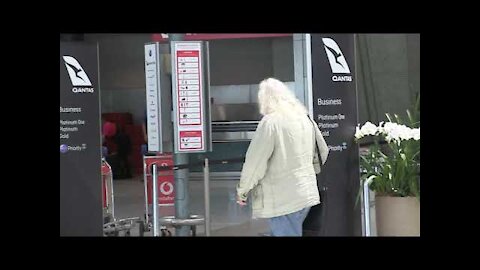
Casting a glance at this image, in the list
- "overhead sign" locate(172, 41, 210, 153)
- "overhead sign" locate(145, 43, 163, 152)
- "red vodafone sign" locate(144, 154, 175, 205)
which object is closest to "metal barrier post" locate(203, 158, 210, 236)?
"overhead sign" locate(172, 41, 210, 153)

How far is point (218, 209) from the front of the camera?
9086mm

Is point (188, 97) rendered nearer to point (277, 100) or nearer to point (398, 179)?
point (277, 100)

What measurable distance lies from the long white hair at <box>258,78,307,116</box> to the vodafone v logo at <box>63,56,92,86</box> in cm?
125

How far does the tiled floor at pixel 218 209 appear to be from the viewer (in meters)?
7.15

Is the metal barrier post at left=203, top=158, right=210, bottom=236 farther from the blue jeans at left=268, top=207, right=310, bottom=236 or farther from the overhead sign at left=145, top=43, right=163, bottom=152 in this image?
the blue jeans at left=268, top=207, right=310, bottom=236

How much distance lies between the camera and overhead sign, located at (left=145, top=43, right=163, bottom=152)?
643 centimetres

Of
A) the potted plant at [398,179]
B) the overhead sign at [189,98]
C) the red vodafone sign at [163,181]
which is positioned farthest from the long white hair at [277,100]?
the red vodafone sign at [163,181]

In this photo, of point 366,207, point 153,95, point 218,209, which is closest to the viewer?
point 366,207

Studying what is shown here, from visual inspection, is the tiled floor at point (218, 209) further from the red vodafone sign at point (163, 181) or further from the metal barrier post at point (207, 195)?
the red vodafone sign at point (163, 181)

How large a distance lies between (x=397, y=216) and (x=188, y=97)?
6.63ft

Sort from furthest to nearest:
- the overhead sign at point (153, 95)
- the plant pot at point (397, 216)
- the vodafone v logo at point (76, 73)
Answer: the overhead sign at point (153, 95) → the vodafone v logo at point (76, 73) → the plant pot at point (397, 216)

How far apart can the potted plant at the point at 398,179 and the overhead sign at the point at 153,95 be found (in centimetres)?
203

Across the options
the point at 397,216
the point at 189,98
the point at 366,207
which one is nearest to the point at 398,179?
the point at 397,216
